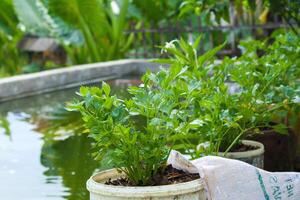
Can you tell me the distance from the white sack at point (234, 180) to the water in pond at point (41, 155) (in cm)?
169

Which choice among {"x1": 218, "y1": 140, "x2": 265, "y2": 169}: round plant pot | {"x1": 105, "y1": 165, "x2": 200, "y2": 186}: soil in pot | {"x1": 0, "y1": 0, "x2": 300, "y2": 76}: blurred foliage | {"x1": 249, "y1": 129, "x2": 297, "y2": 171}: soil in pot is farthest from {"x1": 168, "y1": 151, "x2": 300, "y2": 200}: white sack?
{"x1": 0, "y1": 0, "x2": 300, "y2": 76}: blurred foliage

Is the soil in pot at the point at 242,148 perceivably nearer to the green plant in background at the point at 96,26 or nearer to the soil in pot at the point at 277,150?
the soil in pot at the point at 277,150

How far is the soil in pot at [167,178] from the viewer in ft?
10.9

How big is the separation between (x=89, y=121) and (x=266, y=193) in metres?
0.92

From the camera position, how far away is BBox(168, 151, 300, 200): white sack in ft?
10.9

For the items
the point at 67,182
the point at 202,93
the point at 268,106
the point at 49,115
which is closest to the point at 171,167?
the point at 202,93

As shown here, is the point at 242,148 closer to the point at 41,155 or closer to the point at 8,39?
the point at 41,155

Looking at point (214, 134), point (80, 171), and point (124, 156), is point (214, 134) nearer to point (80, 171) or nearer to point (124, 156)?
point (124, 156)

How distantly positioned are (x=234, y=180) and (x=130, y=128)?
55cm

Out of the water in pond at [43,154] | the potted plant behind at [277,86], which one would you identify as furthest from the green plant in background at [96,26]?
the potted plant behind at [277,86]

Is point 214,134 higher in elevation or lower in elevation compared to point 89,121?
lower

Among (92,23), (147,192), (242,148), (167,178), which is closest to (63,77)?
(92,23)

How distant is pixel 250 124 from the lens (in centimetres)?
421

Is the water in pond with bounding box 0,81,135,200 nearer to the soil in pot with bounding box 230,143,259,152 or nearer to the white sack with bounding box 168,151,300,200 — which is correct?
the soil in pot with bounding box 230,143,259,152
